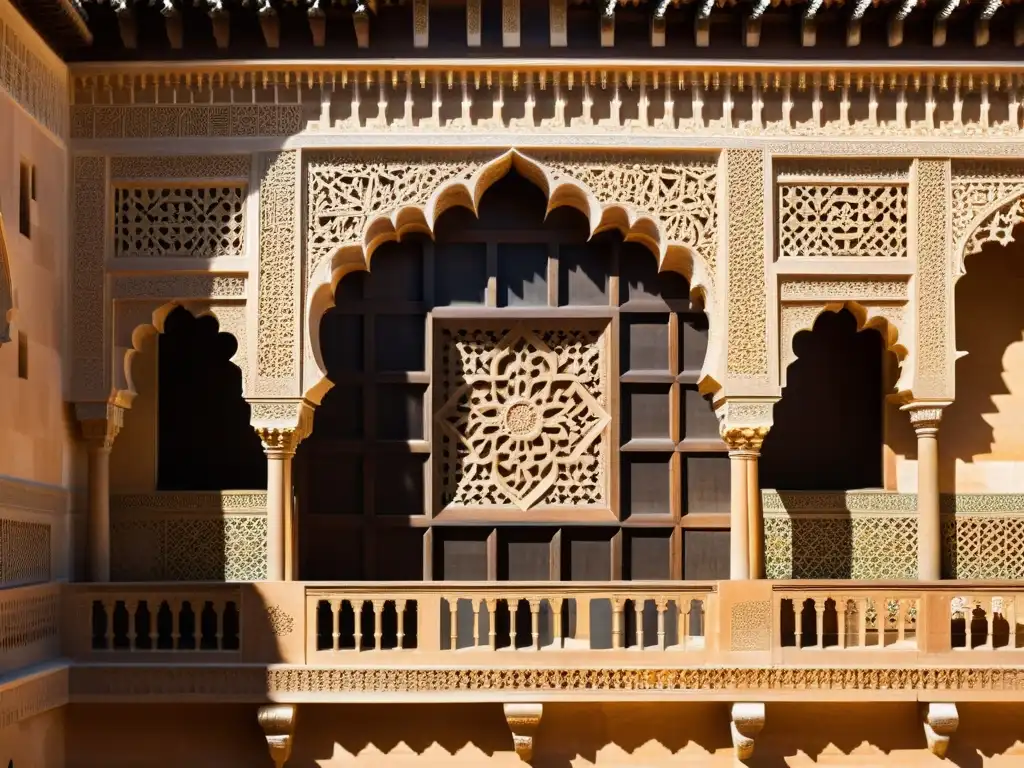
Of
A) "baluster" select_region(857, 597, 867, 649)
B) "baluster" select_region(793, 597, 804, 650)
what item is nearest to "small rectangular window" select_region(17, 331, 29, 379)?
"baluster" select_region(793, 597, 804, 650)

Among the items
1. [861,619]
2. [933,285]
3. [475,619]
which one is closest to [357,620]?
[475,619]

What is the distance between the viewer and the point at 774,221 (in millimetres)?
7949

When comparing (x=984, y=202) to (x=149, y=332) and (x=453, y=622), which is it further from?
(x=149, y=332)

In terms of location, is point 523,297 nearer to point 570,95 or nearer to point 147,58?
point 570,95

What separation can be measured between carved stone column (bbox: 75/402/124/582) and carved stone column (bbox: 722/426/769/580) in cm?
343

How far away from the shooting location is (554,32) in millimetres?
7926

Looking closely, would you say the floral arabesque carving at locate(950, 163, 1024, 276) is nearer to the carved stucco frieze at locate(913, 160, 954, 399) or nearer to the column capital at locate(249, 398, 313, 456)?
the carved stucco frieze at locate(913, 160, 954, 399)

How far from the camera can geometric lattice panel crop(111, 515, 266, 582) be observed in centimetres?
828

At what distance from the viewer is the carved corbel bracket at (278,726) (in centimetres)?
748

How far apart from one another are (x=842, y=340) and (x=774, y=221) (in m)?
1.19

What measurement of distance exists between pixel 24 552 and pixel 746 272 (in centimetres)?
410

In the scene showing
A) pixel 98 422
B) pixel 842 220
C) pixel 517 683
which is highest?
pixel 842 220

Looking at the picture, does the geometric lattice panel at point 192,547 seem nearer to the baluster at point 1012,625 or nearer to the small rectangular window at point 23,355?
the small rectangular window at point 23,355

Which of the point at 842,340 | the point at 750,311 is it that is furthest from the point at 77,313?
the point at 842,340
